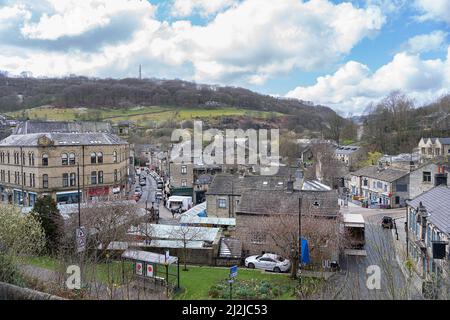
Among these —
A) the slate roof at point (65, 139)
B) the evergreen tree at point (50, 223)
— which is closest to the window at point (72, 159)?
the slate roof at point (65, 139)

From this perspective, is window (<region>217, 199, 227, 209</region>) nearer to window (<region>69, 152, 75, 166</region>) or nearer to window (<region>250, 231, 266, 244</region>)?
window (<region>250, 231, 266, 244</region>)

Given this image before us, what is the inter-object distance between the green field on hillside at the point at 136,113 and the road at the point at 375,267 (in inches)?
3293

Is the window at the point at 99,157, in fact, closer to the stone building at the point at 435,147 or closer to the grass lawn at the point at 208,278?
the grass lawn at the point at 208,278

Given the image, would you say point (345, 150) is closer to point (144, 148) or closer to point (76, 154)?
point (144, 148)

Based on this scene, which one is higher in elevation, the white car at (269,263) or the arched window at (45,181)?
the arched window at (45,181)

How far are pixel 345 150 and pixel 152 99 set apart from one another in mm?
85092

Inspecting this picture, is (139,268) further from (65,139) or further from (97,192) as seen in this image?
(65,139)

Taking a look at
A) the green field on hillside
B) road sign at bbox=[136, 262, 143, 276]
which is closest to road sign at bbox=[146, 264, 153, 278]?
road sign at bbox=[136, 262, 143, 276]

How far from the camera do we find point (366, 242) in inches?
1216

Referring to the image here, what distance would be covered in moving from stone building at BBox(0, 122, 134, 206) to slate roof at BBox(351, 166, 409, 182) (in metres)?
30.9

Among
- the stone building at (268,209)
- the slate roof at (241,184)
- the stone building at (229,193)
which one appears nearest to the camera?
the stone building at (268,209)

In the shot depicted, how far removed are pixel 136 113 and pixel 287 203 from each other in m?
111

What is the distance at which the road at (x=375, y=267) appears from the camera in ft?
25.2
